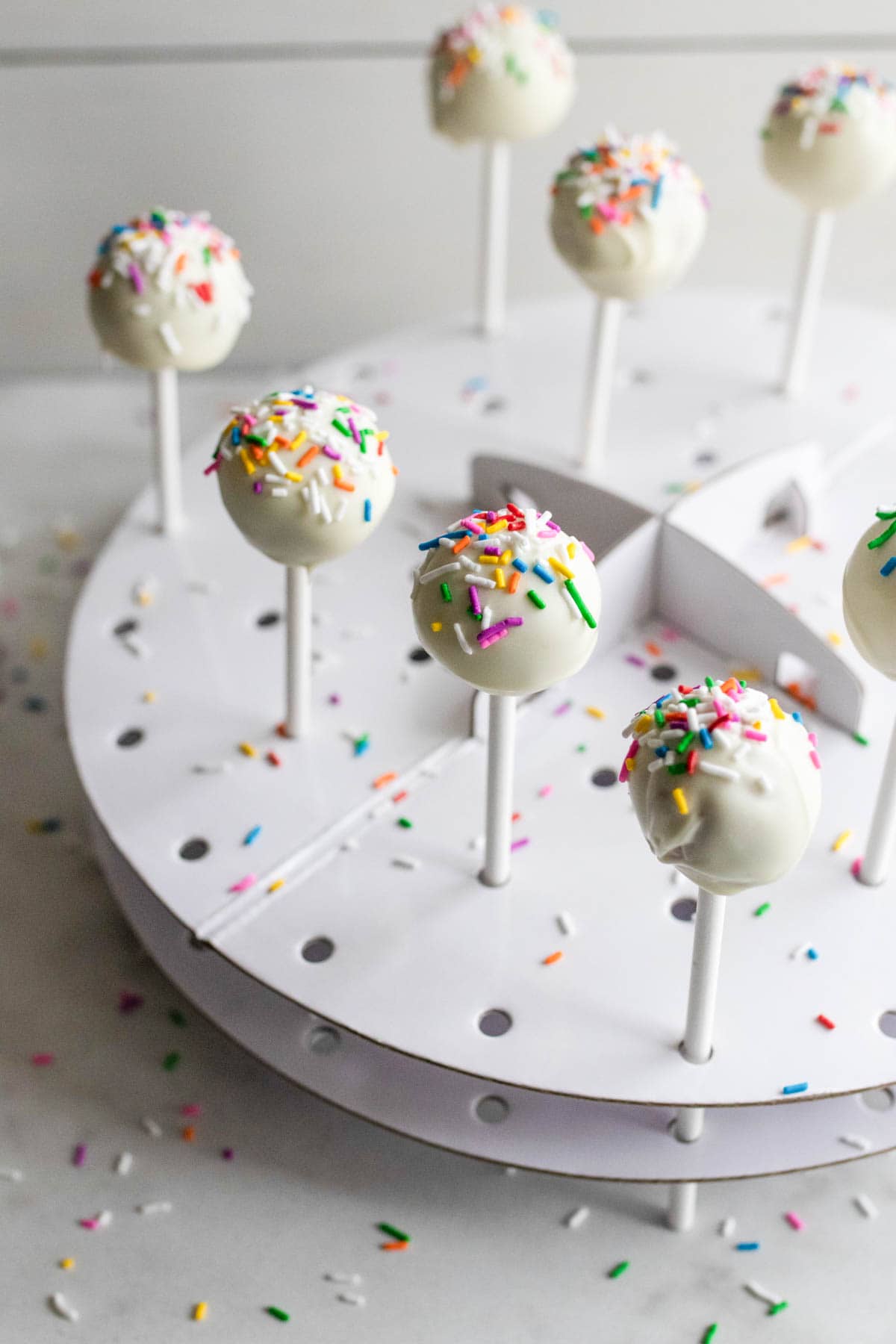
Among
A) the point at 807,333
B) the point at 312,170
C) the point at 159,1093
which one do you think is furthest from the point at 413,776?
the point at 312,170

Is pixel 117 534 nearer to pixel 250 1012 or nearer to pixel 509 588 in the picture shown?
pixel 250 1012

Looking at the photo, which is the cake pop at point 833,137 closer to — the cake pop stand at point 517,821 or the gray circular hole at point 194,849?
the cake pop stand at point 517,821

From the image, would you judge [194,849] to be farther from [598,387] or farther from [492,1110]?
[598,387]

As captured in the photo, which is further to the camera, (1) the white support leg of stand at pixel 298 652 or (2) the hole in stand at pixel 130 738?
(2) the hole in stand at pixel 130 738

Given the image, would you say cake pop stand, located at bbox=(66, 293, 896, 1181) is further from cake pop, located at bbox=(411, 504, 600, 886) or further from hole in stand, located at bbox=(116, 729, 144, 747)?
cake pop, located at bbox=(411, 504, 600, 886)

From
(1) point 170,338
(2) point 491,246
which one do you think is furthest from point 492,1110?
(2) point 491,246

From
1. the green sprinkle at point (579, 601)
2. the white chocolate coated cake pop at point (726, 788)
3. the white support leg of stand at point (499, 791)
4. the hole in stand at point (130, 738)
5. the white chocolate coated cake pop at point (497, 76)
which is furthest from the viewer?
the white chocolate coated cake pop at point (497, 76)

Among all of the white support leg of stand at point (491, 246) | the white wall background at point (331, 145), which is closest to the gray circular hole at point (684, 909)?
the white support leg of stand at point (491, 246)
